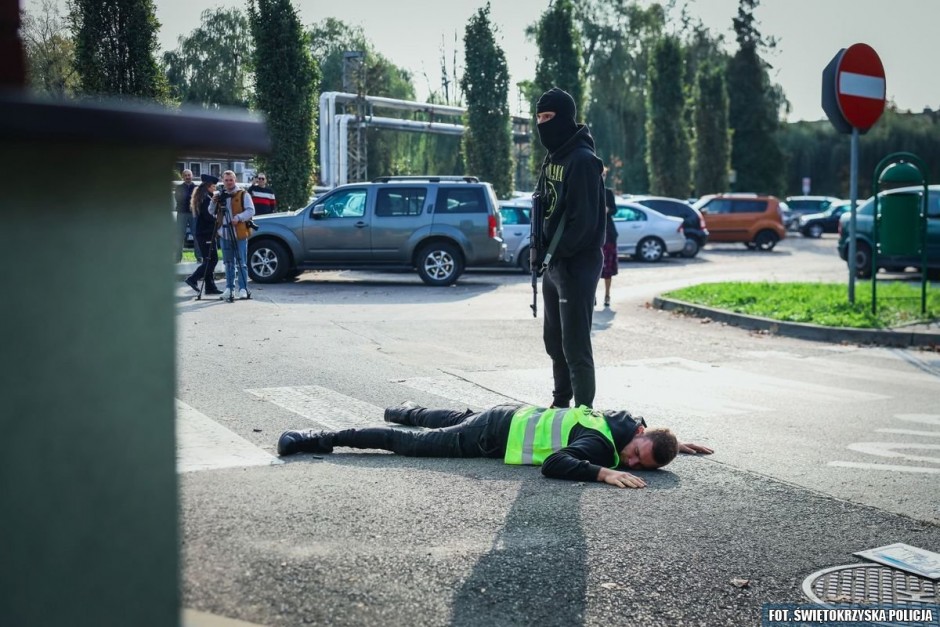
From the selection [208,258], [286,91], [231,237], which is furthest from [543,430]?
[286,91]

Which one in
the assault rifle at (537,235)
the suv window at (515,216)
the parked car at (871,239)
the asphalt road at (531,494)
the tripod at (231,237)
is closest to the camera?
the asphalt road at (531,494)

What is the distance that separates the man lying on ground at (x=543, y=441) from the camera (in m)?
5.52

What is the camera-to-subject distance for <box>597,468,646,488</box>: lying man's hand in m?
5.38

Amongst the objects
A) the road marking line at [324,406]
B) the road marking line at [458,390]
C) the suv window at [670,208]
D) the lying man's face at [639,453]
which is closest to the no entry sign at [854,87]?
the road marking line at [458,390]

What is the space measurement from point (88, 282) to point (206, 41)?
2056 inches

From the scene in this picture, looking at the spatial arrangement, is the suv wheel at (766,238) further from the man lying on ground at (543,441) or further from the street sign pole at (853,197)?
the man lying on ground at (543,441)

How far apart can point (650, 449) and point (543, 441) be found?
0.60 meters

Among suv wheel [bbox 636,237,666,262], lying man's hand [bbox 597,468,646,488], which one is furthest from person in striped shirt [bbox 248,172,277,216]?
lying man's hand [bbox 597,468,646,488]

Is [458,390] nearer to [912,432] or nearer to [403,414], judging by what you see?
[403,414]

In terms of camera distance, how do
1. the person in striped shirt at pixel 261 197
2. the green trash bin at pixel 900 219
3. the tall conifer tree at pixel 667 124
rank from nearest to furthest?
the green trash bin at pixel 900 219
the person in striped shirt at pixel 261 197
the tall conifer tree at pixel 667 124

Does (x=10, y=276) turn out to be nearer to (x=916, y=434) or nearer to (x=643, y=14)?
(x=916, y=434)

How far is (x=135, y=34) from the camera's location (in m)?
21.7

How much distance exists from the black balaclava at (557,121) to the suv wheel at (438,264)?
12537 millimetres

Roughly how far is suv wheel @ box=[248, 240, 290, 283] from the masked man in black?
42.4ft
